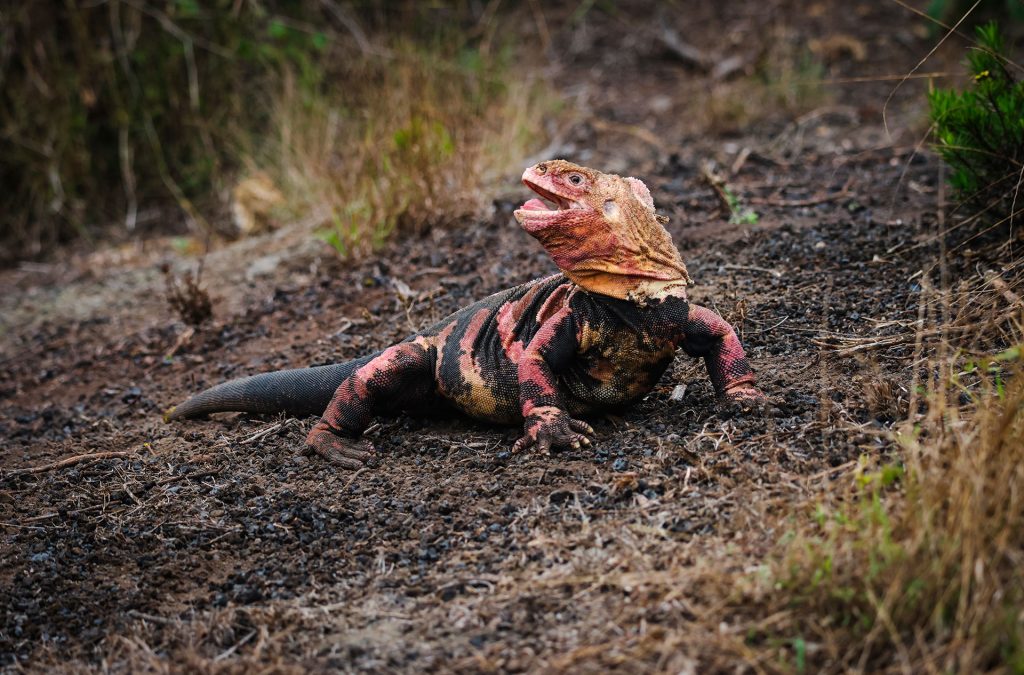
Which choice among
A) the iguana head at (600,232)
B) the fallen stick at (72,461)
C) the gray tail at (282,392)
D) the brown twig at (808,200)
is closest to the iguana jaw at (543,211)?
the iguana head at (600,232)

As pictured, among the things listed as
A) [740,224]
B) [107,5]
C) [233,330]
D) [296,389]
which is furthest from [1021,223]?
[107,5]

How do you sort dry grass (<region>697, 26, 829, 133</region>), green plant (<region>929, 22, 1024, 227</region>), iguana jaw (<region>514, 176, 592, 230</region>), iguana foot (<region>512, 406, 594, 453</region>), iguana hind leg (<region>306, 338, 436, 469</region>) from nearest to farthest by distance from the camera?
iguana jaw (<region>514, 176, 592, 230</region>) < iguana foot (<region>512, 406, 594, 453</region>) < iguana hind leg (<region>306, 338, 436, 469</region>) < green plant (<region>929, 22, 1024, 227</region>) < dry grass (<region>697, 26, 829, 133</region>)

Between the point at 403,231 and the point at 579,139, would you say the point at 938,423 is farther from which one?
the point at 579,139

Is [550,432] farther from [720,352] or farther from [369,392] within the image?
[369,392]

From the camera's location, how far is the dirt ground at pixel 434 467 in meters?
3.17

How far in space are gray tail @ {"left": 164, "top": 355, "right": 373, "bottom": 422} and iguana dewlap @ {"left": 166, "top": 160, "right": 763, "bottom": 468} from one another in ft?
0.89

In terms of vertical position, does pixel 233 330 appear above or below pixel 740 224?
below

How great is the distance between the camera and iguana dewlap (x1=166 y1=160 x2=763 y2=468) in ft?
12.8

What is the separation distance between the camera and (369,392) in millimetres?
4496

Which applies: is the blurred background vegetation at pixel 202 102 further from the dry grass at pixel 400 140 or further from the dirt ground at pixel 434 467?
the dirt ground at pixel 434 467

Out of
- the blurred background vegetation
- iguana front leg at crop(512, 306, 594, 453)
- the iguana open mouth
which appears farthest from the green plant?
the blurred background vegetation

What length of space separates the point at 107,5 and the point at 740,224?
6431 millimetres

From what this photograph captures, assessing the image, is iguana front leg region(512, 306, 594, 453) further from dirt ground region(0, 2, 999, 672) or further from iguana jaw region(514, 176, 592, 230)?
iguana jaw region(514, 176, 592, 230)

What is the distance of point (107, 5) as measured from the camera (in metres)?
9.55
